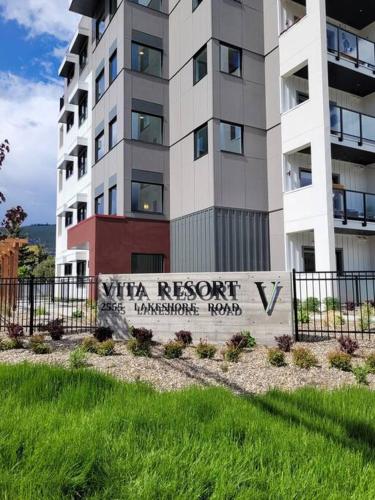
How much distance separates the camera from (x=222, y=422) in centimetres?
452

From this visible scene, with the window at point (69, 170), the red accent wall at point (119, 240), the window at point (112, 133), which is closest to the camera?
the red accent wall at point (119, 240)

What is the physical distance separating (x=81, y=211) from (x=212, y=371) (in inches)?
900

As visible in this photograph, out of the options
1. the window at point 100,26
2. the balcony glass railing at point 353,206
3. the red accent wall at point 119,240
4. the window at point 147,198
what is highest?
the window at point 100,26

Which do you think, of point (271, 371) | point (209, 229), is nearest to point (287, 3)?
point (209, 229)

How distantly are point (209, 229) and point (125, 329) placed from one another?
27.7 ft

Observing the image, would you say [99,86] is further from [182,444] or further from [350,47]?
[182,444]

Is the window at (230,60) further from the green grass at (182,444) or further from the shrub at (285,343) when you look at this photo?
the green grass at (182,444)

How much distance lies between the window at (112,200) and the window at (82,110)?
8946mm

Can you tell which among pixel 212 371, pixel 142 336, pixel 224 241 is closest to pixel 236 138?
pixel 224 241

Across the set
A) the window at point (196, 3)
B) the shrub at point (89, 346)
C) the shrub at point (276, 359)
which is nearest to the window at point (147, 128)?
the window at point (196, 3)

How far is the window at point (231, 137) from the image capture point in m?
18.6

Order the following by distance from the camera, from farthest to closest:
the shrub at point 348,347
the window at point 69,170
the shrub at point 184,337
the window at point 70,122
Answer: the window at point 70,122 → the window at point 69,170 → the shrub at point 184,337 → the shrub at point 348,347

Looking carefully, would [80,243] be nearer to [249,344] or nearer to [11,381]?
[249,344]

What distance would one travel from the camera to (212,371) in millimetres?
7402
